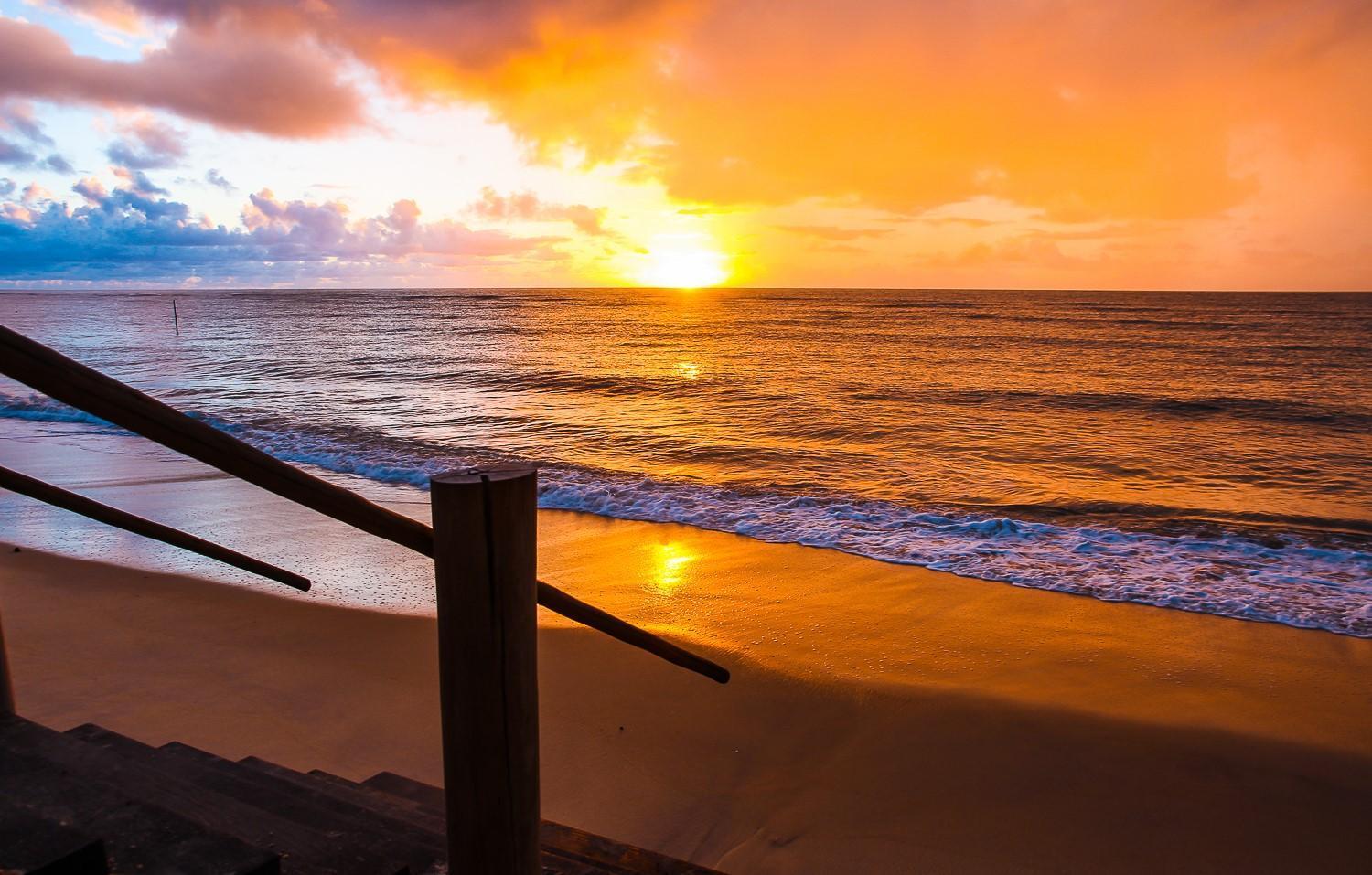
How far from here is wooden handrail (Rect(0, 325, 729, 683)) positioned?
45.5 inches

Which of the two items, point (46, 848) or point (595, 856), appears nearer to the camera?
point (46, 848)

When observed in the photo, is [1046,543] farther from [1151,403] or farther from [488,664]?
[1151,403]

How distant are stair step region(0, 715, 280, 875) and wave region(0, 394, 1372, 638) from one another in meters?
6.88

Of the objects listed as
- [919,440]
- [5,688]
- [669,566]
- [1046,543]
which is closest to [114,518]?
[5,688]

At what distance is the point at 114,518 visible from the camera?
9.89ft

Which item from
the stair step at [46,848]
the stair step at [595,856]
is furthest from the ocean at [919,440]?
the stair step at [46,848]

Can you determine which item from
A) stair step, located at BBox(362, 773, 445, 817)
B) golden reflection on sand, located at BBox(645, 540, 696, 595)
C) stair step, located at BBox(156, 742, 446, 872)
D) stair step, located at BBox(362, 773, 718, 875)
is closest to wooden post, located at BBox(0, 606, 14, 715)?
stair step, located at BBox(156, 742, 446, 872)

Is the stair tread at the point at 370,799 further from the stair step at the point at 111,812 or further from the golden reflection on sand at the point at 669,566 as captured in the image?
the golden reflection on sand at the point at 669,566

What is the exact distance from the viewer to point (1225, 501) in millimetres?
10680

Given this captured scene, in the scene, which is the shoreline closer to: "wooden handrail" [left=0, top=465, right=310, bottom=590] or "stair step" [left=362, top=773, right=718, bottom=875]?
"stair step" [left=362, top=773, right=718, bottom=875]

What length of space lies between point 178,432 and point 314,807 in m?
1.72

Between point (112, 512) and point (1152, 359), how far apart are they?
122ft

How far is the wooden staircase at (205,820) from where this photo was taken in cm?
181

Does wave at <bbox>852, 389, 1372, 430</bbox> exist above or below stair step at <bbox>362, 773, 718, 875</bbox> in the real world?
below
